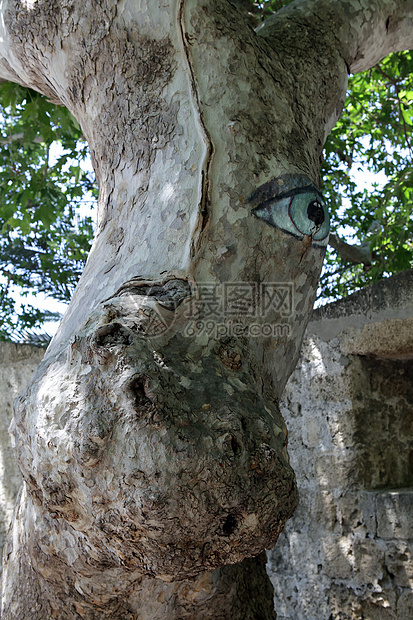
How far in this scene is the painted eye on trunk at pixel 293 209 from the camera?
137 centimetres

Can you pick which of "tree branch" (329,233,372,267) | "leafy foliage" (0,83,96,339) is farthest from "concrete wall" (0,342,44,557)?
"tree branch" (329,233,372,267)

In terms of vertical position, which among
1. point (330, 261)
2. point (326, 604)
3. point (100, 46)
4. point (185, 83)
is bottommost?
point (326, 604)

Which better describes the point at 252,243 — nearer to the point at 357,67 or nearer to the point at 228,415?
the point at 228,415

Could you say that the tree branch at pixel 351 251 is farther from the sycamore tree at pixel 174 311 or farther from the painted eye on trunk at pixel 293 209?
the painted eye on trunk at pixel 293 209

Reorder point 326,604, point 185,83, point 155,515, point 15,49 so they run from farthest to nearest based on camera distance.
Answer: point 326,604 < point 15,49 < point 185,83 < point 155,515

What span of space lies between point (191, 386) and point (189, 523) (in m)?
0.26

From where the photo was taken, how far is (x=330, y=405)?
10.2 feet

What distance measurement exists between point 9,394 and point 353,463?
2385mm

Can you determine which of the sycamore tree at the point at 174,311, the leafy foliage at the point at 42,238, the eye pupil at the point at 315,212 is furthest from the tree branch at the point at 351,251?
the eye pupil at the point at 315,212

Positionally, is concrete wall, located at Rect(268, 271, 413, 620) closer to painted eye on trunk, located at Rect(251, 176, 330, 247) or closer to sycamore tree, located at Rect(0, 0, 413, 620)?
sycamore tree, located at Rect(0, 0, 413, 620)

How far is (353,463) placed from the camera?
2.98 metres

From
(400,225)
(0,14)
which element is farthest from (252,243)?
(400,225)

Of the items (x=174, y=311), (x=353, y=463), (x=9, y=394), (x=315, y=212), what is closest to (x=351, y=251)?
(x=353, y=463)

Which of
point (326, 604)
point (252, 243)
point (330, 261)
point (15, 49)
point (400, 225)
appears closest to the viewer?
point (252, 243)
